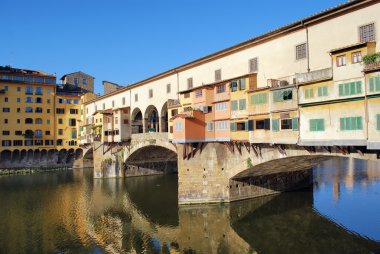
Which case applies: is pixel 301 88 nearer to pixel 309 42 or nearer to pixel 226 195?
pixel 309 42

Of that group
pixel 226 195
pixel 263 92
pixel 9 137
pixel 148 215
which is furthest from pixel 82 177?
pixel 263 92

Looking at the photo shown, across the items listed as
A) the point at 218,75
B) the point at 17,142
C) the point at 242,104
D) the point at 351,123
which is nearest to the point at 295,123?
the point at 351,123

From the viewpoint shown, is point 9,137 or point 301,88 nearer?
point 301,88

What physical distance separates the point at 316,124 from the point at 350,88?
369cm

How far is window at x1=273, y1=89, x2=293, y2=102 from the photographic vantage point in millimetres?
25203

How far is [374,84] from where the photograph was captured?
64.0 ft

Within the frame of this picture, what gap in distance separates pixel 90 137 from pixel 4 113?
22.9 meters

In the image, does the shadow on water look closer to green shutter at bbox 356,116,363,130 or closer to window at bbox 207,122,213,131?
green shutter at bbox 356,116,363,130

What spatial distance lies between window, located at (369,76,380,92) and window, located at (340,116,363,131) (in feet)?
6.64

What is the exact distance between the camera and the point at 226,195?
35.2 m

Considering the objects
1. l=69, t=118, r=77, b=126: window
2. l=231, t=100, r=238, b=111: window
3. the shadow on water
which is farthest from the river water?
l=69, t=118, r=77, b=126: window

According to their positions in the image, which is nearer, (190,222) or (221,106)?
(190,222)

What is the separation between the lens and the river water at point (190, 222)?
25.3 meters

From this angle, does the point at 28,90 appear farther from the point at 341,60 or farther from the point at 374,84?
the point at 374,84
